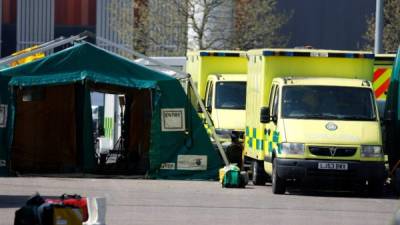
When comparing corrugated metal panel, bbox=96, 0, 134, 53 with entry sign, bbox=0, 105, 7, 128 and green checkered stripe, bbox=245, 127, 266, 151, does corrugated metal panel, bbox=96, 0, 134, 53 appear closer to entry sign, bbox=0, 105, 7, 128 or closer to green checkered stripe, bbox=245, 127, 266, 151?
entry sign, bbox=0, 105, 7, 128

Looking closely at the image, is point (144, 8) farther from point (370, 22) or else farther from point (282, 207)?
point (282, 207)

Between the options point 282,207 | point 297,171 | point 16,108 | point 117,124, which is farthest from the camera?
point 117,124

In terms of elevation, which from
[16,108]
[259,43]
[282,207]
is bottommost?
[282,207]

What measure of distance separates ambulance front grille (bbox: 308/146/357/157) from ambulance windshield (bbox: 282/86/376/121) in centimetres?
78

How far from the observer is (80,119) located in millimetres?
25203

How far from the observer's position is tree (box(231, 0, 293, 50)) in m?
41.8

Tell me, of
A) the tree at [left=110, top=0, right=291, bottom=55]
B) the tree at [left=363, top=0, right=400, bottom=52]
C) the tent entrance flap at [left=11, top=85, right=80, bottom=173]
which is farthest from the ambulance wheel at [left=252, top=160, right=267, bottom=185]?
the tree at [left=110, top=0, right=291, bottom=55]

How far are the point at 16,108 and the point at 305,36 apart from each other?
2671 cm

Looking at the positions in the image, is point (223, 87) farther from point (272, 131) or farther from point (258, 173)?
point (272, 131)

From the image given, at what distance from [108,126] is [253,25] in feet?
33.2

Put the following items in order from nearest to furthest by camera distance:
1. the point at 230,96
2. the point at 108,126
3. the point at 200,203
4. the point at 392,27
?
the point at 200,203 < the point at 230,96 < the point at 108,126 < the point at 392,27

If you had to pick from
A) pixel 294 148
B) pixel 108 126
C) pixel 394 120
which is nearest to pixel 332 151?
pixel 294 148

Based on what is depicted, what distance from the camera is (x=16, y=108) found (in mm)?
24078

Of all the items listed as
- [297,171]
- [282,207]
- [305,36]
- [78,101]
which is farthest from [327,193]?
[305,36]
